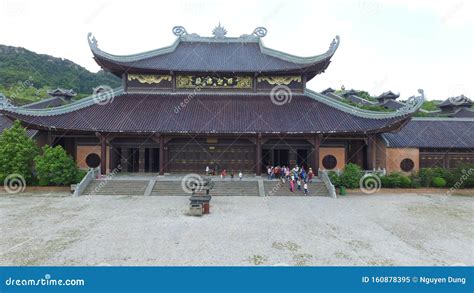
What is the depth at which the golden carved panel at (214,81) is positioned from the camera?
24.5 meters

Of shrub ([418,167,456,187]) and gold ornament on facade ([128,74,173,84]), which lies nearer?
shrub ([418,167,456,187])

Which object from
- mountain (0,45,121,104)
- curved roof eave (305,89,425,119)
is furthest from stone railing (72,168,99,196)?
mountain (0,45,121,104)

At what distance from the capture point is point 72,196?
56.4 feet

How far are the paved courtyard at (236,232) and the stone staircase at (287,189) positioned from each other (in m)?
1.59

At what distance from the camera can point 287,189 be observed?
18.8 meters

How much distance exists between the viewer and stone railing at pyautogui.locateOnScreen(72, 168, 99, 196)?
1742 cm

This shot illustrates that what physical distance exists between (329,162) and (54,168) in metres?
19.7

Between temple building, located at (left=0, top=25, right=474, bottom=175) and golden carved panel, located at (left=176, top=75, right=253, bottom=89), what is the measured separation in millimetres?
86

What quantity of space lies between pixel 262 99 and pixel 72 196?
1556 cm

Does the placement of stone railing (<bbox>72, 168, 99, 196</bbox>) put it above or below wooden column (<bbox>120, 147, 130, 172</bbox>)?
below

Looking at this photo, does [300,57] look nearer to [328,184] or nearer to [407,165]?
[328,184]

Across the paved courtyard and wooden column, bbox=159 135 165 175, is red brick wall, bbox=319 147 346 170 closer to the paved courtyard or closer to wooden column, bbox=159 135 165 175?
the paved courtyard

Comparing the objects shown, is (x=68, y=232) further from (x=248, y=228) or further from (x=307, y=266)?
(x=307, y=266)

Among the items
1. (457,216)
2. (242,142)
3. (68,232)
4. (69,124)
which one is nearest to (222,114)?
(242,142)
